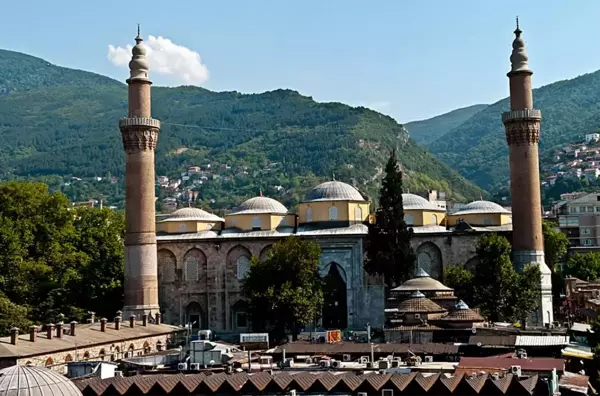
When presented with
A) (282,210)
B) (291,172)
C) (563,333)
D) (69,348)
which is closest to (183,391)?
(69,348)

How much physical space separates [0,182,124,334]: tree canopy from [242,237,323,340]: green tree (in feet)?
28.5

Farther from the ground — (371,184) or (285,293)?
(371,184)

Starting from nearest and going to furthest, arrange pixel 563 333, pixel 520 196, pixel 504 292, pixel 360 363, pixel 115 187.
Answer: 1. pixel 360 363
2. pixel 563 333
3. pixel 504 292
4. pixel 520 196
5. pixel 115 187

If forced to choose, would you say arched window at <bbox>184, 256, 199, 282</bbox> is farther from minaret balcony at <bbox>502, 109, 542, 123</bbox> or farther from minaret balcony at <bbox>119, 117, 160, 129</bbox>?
minaret balcony at <bbox>502, 109, 542, 123</bbox>

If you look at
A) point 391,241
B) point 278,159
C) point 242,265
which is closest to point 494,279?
point 391,241

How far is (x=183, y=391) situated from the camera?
2286cm

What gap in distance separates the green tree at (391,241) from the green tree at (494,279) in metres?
3.63

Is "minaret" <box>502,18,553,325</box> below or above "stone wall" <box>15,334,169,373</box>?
above

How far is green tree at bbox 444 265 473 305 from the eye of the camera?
48.2 meters

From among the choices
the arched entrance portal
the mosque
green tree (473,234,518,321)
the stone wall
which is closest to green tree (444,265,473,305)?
green tree (473,234,518,321)

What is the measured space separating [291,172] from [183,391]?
143 metres

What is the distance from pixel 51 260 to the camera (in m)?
54.0

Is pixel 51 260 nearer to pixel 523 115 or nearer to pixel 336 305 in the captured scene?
pixel 336 305

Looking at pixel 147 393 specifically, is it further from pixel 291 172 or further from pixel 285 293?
pixel 291 172
